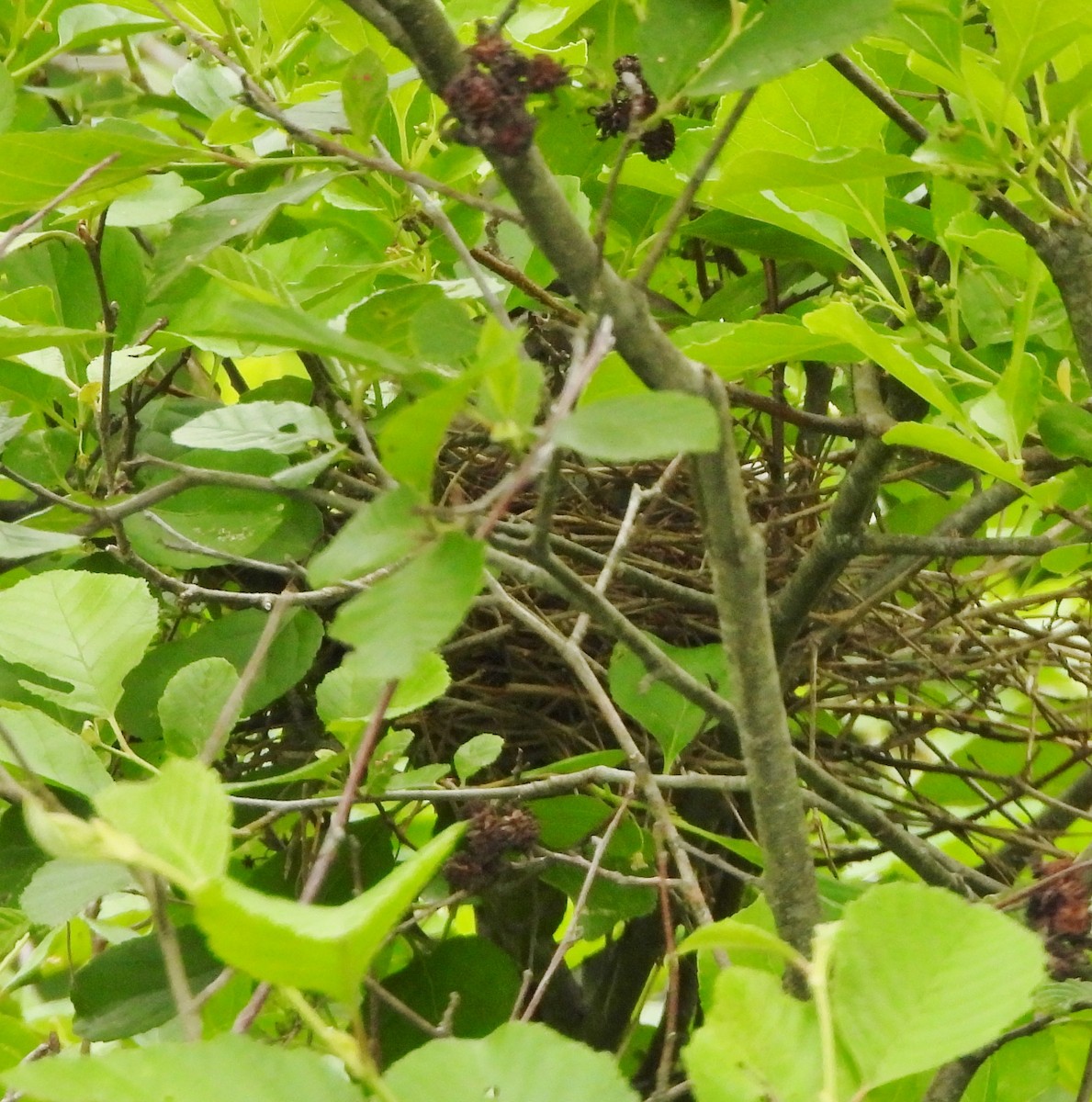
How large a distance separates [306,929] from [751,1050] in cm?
12

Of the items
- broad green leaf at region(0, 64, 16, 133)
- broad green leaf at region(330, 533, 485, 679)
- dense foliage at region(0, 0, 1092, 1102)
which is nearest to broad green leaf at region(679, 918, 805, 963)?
dense foliage at region(0, 0, 1092, 1102)

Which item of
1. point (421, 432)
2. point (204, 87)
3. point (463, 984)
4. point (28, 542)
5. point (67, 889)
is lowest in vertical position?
point (463, 984)

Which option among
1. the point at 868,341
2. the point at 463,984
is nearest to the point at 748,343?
the point at 868,341

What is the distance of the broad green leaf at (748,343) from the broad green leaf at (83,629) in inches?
10.0

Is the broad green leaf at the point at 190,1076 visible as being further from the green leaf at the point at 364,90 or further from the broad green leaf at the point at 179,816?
the green leaf at the point at 364,90

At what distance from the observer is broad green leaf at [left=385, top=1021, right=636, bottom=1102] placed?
0.28 meters

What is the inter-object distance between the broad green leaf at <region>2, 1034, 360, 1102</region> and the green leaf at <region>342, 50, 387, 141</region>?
0.95 ft

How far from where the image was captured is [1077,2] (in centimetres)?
45

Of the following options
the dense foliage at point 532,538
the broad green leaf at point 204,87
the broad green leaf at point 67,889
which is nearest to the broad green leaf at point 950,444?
the dense foliage at point 532,538

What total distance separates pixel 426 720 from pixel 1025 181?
0.40m

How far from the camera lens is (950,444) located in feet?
1.48

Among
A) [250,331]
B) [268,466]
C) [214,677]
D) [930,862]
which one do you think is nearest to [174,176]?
[268,466]

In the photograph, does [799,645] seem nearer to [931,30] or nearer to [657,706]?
[657,706]

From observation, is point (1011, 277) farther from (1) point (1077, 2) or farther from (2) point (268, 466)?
(2) point (268, 466)
